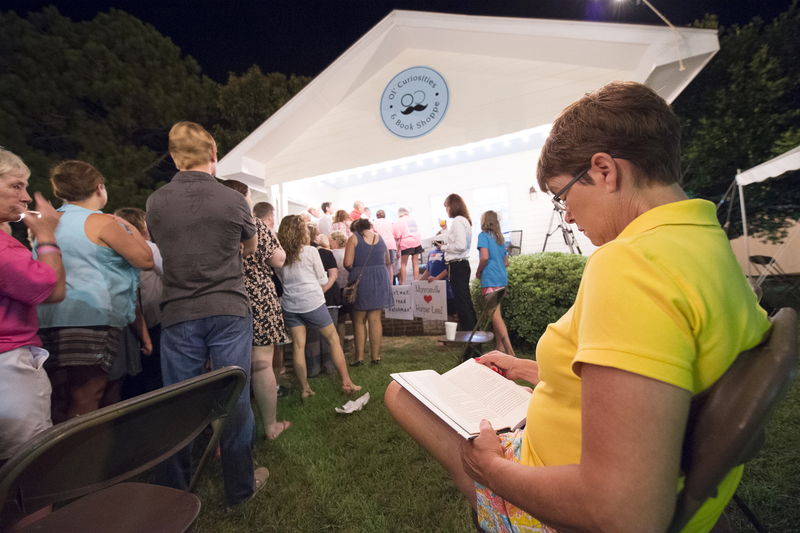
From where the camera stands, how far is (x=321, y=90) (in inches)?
326

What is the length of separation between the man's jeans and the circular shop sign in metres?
6.38

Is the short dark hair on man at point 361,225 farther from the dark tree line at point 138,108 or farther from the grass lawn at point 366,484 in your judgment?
the dark tree line at point 138,108

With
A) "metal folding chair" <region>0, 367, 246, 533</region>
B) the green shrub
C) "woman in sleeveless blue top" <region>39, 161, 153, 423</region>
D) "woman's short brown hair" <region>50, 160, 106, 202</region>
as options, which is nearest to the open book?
"metal folding chair" <region>0, 367, 246, 533</region>

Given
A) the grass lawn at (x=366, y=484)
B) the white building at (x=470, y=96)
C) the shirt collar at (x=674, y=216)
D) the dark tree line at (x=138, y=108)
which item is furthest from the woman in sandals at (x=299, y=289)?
the dark tree line at (x=138, y=108)

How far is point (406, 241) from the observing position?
29.2 feet

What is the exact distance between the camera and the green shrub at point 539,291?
17.8ft

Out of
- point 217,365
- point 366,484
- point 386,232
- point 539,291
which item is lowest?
point 366,484

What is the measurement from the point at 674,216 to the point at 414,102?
26.1 feet

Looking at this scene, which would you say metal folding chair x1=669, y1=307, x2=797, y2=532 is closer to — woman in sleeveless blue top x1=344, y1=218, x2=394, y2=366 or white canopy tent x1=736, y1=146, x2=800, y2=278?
woman in sleeveless blue top x1=344, y1=218, x2=394, y2=366

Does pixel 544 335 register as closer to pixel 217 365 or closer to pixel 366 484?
pixel 217 365

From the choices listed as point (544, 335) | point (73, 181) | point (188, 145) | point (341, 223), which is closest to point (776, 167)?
point (341, 223)

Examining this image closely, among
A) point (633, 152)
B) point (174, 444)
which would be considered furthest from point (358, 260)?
point (633, 152)

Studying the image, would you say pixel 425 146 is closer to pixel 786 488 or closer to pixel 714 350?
pixel 786 488

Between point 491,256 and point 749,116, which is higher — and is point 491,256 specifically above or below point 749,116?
below
